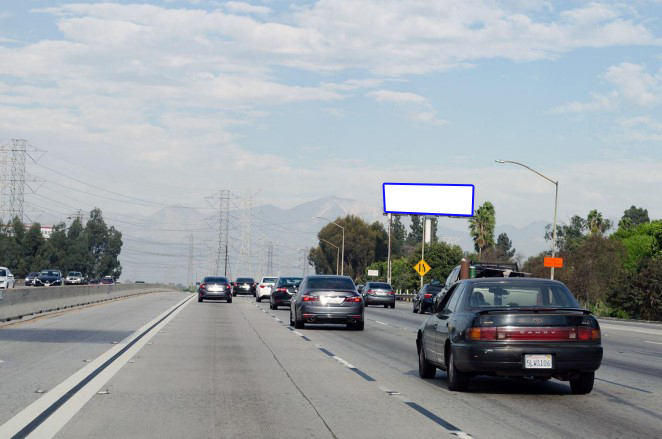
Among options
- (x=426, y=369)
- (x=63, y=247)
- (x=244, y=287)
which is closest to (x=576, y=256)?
(x=244, y=287)

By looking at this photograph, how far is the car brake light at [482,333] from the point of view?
1334cm

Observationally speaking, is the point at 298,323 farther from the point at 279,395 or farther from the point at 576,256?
the point at 576,256

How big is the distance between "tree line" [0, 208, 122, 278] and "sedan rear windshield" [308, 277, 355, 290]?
9282 cm

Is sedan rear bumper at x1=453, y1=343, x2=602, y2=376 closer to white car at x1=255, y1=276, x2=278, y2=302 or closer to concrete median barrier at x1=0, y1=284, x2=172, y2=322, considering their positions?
concrete median barrier at x1=0, y1=284, x2=172, y2=322

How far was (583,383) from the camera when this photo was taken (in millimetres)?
14023

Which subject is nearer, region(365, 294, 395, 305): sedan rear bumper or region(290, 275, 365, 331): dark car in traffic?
region(290, 275, 365, 331): dark car in traffic

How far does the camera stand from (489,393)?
1423cm

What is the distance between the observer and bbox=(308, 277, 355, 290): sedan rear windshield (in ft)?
100

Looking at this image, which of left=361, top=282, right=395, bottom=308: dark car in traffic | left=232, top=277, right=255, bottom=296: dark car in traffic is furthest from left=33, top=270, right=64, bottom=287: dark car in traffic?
left=361, top=282, right=395, bottom=308: dark car in traffic

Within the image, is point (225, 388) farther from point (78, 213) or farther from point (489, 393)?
point (78, 213)

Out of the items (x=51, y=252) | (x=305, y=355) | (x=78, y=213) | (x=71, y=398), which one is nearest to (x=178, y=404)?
(x=71, y=398)

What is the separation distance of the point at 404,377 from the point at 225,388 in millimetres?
3411

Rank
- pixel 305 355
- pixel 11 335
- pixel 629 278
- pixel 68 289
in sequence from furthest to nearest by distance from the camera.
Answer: pixel 629 278
pixel 68 289
pixel 11 335
pixel 305 355

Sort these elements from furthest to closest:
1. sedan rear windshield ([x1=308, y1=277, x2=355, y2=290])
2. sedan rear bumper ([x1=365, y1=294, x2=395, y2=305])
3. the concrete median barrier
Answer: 1. sedan rear bumper ([x1=365, y1=294, x2=395, y2=305])
2. sedan rear windshield ([x1=308, y1=277, x2=355, y2=290])
3. the concrete median barrier
